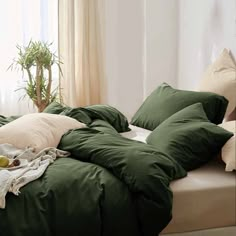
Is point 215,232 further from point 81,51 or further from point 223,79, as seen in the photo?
point 81,51

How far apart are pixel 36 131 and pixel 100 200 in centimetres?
63

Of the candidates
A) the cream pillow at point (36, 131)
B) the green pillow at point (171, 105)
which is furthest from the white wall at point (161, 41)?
the cream pillow at point (36, 131)

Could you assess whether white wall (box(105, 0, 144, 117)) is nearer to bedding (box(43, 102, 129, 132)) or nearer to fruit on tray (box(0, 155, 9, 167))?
bedding (box(43, 102, 129, 132))

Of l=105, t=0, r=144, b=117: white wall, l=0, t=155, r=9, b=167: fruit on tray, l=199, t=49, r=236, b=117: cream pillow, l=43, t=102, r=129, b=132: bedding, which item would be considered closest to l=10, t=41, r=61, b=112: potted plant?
l=105, t=0, r=144, b=117: white wall

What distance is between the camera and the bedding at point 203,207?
1.63 meters

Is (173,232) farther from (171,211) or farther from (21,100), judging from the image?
(21,100)

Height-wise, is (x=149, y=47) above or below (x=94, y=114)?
above

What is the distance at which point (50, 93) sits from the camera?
3.97m

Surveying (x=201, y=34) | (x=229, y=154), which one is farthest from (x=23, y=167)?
(x=201, y=34)

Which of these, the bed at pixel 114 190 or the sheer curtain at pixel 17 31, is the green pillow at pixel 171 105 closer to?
the bed at pixel 114 190

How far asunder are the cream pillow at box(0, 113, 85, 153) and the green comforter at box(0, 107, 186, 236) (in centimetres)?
33

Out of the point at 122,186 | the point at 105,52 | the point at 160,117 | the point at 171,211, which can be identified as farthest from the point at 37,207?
the point at 105,52

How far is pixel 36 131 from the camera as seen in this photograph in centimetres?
207

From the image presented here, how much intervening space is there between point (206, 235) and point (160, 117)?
1.11 metres
